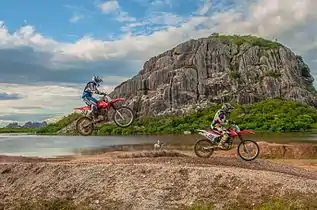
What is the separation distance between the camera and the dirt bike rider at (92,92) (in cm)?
2097

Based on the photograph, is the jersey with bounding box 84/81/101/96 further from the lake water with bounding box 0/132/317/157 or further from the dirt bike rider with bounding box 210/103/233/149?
the lake water with bounding box 0/132/317/157

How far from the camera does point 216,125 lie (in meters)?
24.7

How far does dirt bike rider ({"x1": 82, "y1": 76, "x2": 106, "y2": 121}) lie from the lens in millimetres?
20969

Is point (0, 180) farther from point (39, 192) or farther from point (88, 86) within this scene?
point (88, 86)

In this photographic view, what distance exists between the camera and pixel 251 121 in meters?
136

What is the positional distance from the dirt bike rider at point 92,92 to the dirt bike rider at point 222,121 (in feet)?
20.7

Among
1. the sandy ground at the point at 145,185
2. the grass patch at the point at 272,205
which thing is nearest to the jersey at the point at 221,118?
the sandy ground at the point at 145,185

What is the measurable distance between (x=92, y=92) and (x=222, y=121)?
7.05 metres

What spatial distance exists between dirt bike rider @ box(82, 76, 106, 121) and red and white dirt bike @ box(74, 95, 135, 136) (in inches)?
7.9

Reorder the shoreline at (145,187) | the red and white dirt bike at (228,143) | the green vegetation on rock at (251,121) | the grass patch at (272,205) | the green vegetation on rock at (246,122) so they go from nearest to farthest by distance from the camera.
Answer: the grass patch at (272,205), the shoreline at (145,187), the red and white dirt bike at (228,143), the green vegetation on rock at (246,122), the green vegetation on rock at (251,121)

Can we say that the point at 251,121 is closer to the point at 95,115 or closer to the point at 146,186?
the point at 95,115

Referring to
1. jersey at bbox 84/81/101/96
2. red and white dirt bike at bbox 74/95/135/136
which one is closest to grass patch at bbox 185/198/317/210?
red and white dirt bike at bbox 74/95/135/136

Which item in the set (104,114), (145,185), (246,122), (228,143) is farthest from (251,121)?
(145,185)

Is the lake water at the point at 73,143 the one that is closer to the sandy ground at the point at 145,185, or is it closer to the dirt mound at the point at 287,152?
the dirt mound at the point at 287,152
